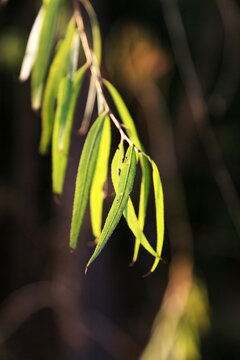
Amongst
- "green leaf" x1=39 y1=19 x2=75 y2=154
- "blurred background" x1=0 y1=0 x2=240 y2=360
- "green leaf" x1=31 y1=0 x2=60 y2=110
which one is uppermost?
"green leaf" x1=31 y1=0 x2=60 y2=110

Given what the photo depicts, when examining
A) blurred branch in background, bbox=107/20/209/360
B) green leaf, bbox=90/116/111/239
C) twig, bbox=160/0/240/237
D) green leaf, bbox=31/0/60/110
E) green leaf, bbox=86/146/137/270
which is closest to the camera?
green leaf, bbox=86/146/137/270

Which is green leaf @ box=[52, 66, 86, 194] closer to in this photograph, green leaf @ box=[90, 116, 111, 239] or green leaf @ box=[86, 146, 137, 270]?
green leaf @ box=[90, 116, 111, 239]

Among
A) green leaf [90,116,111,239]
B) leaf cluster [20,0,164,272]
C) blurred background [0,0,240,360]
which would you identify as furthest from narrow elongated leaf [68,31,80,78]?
blurred background [0,0,240,360]

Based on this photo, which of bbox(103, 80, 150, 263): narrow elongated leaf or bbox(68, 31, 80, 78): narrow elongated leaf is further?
bbox(68, 31, 80, 78): narrow elongated leaf

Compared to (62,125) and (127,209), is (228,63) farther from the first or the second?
(127,209)

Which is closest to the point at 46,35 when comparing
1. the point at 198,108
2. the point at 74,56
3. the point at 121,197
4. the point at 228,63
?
the point at 74,56

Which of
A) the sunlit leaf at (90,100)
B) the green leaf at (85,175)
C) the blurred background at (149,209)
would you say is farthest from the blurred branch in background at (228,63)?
the green leaf at (85,175)

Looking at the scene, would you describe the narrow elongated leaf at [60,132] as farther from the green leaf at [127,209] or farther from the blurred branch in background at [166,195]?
the blurred branch in background at [166,195]
